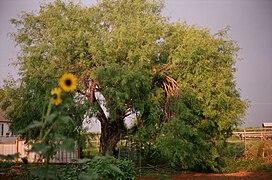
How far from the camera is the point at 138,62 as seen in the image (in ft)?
34.7

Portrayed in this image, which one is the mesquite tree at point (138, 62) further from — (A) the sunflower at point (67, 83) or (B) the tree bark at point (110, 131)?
(A) the sunflower at point (67, 83)

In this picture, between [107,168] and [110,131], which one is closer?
[107,168]

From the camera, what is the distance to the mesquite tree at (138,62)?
10.5 meters

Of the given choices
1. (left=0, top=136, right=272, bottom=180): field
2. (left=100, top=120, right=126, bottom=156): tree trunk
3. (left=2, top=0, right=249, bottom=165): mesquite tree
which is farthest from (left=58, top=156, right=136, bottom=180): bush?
(left=100, top=120, right=126, bottom=156): tree trunk

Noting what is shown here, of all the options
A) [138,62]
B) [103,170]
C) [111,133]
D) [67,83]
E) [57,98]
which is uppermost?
[138,62]

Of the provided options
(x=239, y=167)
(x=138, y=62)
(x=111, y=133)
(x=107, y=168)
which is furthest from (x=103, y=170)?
(x=239, y=167)

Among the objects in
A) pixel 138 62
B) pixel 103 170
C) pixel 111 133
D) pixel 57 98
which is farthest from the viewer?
pixel 111 133

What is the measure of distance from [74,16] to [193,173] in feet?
22.7

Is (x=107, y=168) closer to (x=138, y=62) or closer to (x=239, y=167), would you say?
(x=138, y=62)

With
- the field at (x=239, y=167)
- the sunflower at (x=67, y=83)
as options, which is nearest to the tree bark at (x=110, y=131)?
the field at (x=239, y=167)

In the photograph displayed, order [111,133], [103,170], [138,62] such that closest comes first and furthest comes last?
[103,170], [138,62], [111,133]

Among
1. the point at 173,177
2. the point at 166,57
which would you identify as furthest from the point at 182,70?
the point at 173,177

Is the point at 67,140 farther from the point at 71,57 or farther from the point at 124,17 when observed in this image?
the point at 124,17

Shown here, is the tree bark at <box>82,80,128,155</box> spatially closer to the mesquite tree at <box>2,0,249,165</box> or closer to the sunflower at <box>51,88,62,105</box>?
the mesquite tree at <box>2,0,249,165</box>
